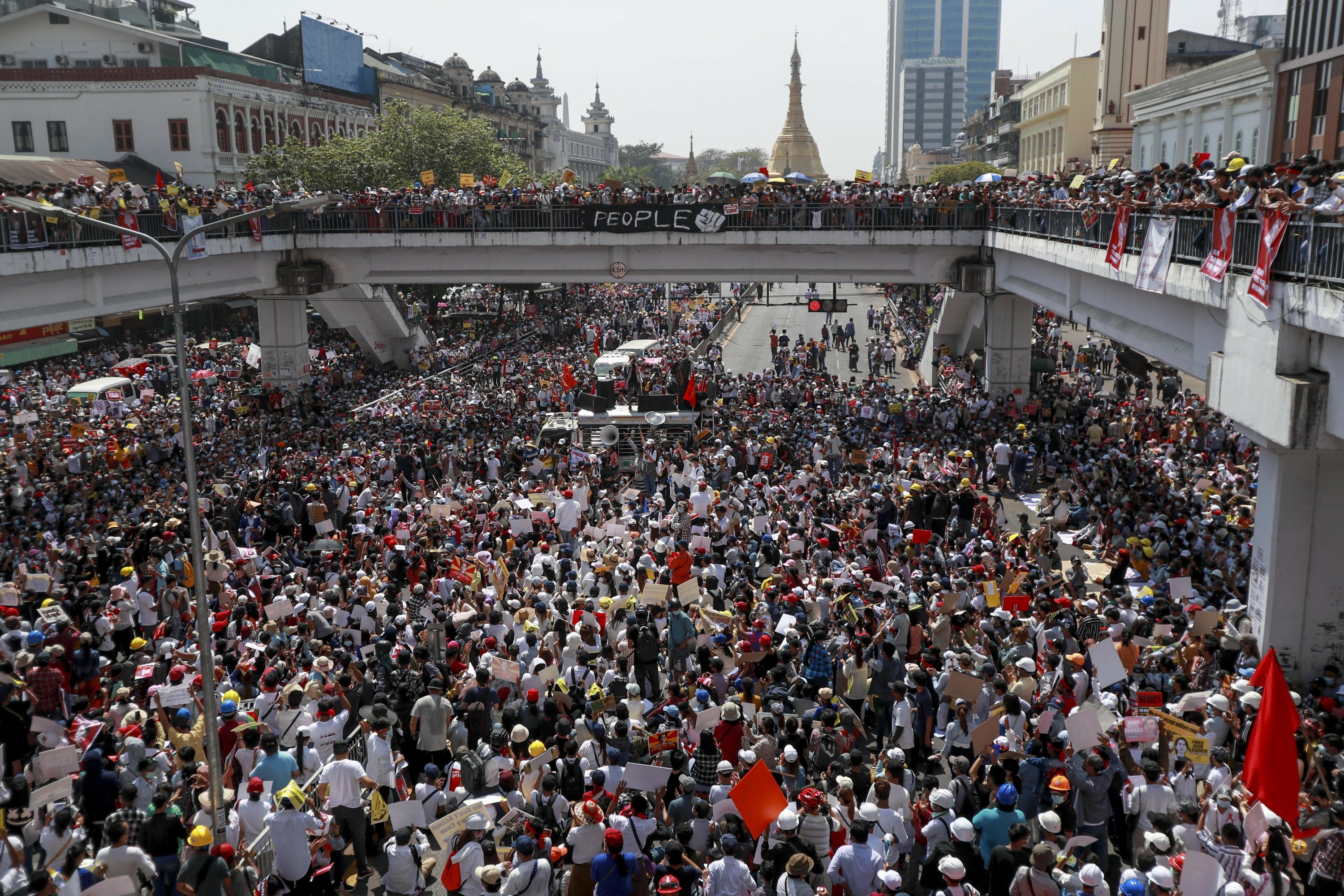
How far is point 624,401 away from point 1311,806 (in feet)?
68.4

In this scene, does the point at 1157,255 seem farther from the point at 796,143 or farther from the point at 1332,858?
the point at 796,143

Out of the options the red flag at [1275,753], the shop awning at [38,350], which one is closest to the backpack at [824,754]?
the red flag at [1275,753]

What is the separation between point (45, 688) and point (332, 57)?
61193 millimetres

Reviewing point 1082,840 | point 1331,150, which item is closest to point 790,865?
point 1082,840

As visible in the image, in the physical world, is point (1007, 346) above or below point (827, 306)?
below

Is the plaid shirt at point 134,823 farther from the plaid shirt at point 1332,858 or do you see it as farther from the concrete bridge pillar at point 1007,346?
the concrete bridge pillar at point 1007,346

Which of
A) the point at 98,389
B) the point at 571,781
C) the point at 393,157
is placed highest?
the point at 393,157

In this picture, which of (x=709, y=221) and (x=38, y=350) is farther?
(x=38, y=350)

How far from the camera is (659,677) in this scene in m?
12.3

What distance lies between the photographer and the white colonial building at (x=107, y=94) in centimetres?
4984

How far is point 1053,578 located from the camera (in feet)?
47.5

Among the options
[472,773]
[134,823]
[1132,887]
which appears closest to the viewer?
[1132,887]

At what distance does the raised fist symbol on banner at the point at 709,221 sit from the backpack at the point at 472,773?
22822 millimetres

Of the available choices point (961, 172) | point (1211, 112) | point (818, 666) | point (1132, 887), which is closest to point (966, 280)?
point (818, 666)
